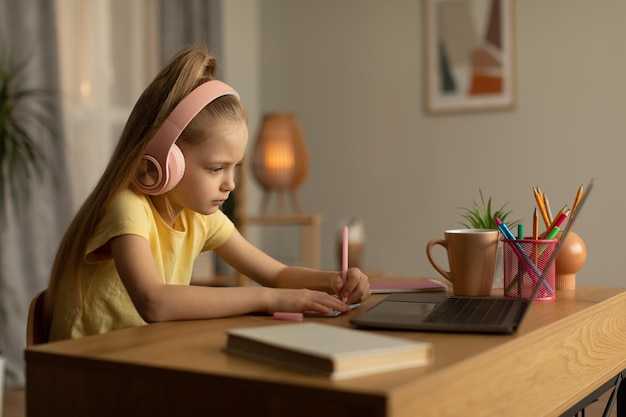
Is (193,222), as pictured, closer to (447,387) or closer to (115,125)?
(447,387)

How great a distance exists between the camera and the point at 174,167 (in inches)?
52.5

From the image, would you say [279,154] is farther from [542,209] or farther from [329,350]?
[329,350]

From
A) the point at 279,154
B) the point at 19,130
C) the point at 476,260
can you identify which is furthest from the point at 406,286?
the point at 279,154

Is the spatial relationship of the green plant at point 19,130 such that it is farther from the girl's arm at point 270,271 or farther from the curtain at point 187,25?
the girl's arm at point 270,271

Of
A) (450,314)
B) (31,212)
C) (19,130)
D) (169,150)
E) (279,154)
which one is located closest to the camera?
(450,314)

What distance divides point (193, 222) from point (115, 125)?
2.63 m

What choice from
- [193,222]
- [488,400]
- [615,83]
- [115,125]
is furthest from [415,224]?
[488,400]

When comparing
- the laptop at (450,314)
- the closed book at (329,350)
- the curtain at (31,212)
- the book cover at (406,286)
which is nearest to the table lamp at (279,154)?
the curtain at (31,212)

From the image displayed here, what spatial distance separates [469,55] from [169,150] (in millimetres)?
3341

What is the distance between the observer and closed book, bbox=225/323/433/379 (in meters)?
0.75

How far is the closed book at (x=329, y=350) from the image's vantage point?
75 centimetres

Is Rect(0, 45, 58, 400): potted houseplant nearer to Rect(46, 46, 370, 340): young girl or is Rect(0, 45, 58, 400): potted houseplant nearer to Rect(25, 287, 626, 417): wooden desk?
Rect(46, 46, 370, 340): young girl

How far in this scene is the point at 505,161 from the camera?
170 inches

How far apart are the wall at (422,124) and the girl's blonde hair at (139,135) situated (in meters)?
3.01
